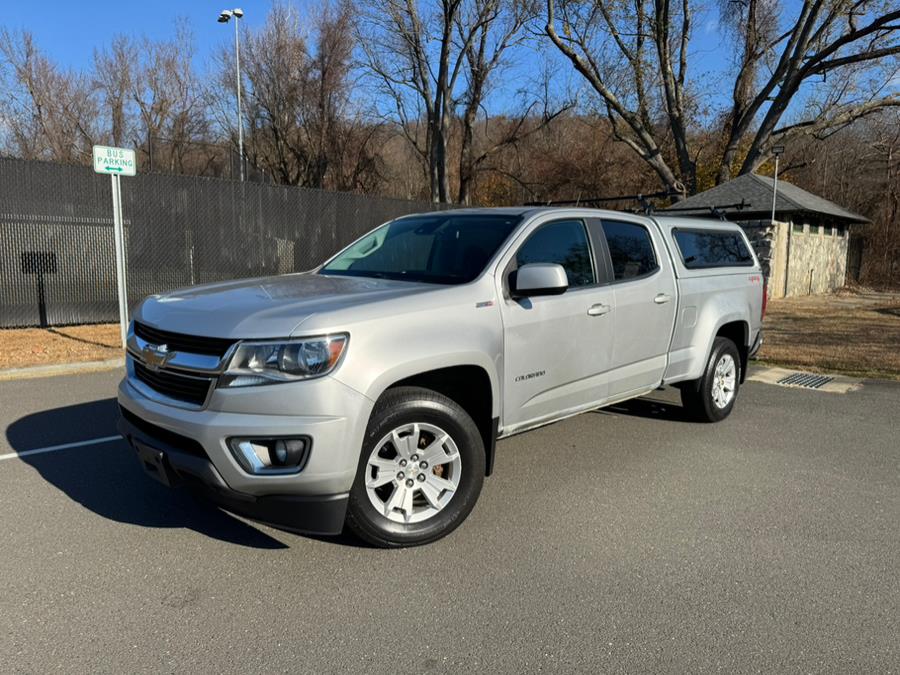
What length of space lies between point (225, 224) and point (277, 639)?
38.1 feet

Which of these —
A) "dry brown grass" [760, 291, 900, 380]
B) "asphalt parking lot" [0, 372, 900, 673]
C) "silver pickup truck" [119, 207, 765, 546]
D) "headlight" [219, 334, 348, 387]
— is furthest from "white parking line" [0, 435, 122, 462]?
"dry brown grass" [760, 291, 900, 380]

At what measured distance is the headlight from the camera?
3.01m

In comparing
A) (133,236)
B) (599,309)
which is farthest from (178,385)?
(133,236)

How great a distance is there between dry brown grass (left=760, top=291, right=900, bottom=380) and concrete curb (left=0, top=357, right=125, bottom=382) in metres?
9.21

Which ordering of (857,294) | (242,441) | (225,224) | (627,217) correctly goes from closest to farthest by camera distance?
1. (242,441)
2. (627,217)
3. (225,224)
4. (857,294)

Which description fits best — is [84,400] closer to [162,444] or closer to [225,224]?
[162,444]

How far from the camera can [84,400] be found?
262 inches

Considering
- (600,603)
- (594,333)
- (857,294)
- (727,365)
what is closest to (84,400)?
(594,333)

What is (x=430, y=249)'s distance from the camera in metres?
4.52

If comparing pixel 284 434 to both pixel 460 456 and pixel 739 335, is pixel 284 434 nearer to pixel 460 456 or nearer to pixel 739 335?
pixel 460 456

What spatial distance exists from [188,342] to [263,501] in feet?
2.91

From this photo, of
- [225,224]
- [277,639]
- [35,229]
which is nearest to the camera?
[277,639]

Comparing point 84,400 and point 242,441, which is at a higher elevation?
point 242,441

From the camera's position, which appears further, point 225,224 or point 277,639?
point 225,224
